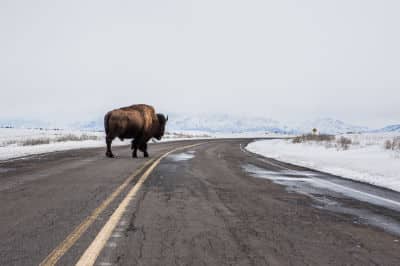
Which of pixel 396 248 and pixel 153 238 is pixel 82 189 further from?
pixel 396 248

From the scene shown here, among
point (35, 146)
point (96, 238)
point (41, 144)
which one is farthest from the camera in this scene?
point (41, 144)

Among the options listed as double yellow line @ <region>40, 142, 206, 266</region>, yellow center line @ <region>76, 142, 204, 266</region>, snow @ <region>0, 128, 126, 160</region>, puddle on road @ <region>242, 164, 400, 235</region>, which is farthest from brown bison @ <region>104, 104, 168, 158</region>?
yellow center line @ <region>76, 142, 204, 266</region>

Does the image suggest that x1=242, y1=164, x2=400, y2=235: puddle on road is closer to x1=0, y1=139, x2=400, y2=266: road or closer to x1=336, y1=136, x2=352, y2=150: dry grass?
x1=0, y1=139, x2=400, y2=266: road

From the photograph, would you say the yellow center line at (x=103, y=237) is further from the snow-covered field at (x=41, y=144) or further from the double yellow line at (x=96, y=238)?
the snow-covered field at (x=41, y=144)

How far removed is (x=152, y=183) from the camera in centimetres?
845

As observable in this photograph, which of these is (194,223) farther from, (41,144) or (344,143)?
(41,144)

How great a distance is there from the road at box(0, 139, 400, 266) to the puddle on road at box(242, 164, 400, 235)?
20mm

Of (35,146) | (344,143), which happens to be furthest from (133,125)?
(344,143)

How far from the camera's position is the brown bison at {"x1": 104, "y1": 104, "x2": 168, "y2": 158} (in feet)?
55.1

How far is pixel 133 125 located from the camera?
17078mm

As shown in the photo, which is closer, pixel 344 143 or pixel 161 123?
pixel 161 123

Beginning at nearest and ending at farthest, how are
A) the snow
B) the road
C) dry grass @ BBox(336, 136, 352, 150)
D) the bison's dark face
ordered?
the road, the snow, the bison's dark face, dry grass @ BBox(336, 136, 352, 150)

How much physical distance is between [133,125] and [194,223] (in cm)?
1264

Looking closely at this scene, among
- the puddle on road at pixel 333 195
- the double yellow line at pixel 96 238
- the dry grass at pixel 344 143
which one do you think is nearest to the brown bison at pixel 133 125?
the puddle on road at pixel 333 195
